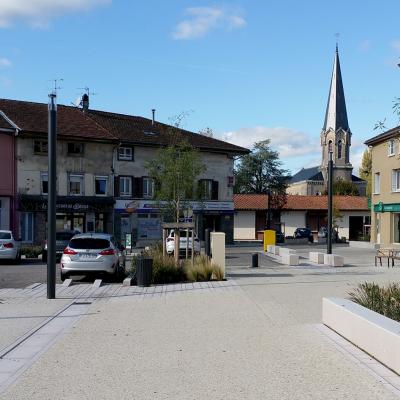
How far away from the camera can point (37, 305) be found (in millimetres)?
13094

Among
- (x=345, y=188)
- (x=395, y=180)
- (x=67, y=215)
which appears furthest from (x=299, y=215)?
(x=67, y=215)

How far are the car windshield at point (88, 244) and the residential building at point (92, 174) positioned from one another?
21.9m

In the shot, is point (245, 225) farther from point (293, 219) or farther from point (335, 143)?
point (335, 143)

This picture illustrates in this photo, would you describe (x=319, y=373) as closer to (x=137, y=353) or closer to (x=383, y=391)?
(x=383, y=391)

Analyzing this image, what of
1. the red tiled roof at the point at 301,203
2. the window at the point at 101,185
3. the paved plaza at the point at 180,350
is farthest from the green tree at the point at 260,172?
the paved plaza at the point at 180,350

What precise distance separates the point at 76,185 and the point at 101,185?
6.46ft

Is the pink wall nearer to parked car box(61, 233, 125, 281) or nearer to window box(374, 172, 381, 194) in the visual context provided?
parked car box(61, 233, 125, 281)

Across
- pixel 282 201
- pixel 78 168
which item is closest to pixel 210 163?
pixel 78 168

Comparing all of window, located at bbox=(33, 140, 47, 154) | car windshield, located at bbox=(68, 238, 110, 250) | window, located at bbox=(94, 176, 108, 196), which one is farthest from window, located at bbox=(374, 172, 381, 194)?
car windshield, located at bbox=(68, 238, 110, 250)

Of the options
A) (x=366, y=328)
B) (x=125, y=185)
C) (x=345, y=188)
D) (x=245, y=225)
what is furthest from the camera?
(x=345, y=188)

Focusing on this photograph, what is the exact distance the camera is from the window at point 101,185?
1785 inches

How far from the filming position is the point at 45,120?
45031mm

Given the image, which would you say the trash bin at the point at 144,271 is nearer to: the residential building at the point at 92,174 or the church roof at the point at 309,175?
the residential building at the point at 92,174

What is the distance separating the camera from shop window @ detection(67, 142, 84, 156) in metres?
44.3
